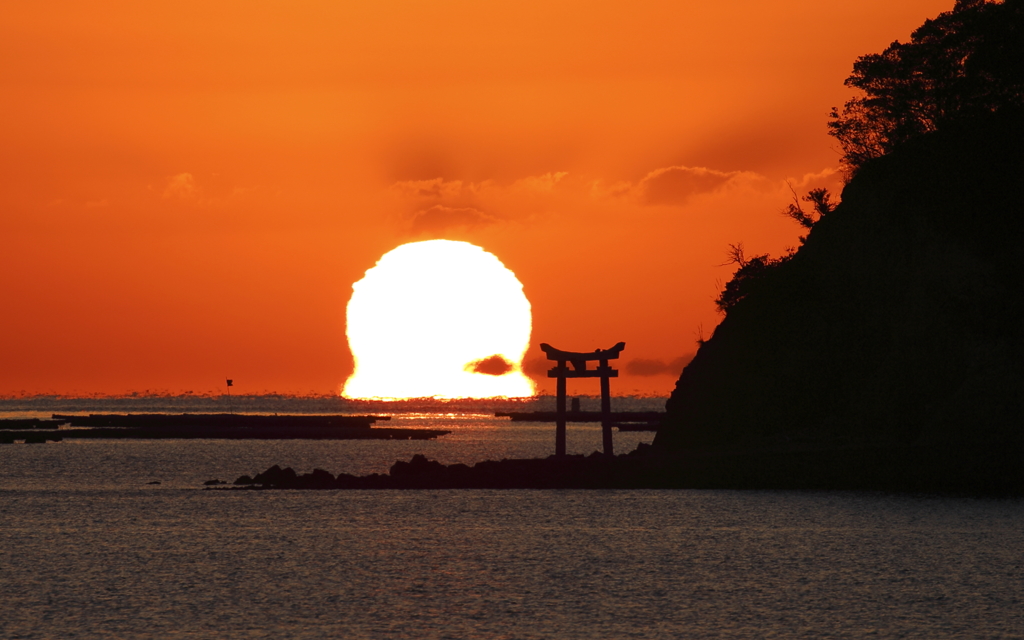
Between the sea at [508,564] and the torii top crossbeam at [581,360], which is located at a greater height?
the torii top crossbeam at [581,360]

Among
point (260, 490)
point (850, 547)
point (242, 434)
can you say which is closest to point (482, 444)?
point (242, 434)

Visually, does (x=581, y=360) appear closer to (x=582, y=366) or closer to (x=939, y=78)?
(x=582, y=366)

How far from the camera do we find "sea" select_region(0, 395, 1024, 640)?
19.7 m

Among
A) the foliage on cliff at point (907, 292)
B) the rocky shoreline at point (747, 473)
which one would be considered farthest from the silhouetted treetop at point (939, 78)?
the rocky shoreline at point (747, 473)

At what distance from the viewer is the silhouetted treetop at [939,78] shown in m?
→ 52.3

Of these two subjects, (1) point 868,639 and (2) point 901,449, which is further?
(2) point 901,449

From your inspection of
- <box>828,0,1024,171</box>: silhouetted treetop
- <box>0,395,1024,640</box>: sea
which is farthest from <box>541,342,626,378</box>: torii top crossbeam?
<box>828,0,1024,171</box>: silhouetted treetop

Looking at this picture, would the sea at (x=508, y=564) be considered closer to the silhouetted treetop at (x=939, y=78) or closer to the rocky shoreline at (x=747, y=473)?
the rocky shoreline at (x=747, y=473)

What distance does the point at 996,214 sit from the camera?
49812mm

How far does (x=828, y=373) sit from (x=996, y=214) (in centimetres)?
973

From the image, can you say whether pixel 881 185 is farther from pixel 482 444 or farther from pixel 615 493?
pixel 482 444

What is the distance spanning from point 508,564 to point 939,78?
38.5m

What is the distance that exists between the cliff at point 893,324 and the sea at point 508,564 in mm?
5421

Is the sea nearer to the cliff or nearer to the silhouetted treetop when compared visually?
the cliff
